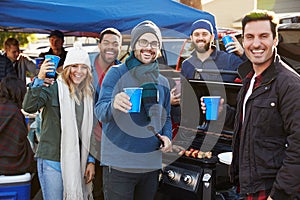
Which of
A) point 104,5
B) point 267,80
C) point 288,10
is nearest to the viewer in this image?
point 267,80

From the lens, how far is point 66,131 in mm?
3111

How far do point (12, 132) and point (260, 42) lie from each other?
2.25 m

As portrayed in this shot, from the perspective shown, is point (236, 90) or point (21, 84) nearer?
point (236, 90)

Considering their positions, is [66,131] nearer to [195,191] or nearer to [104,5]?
[195,191]

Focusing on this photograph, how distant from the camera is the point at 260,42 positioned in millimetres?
2137

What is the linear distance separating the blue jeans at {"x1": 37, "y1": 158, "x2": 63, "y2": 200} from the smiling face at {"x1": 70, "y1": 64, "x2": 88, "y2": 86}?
0.68 meters

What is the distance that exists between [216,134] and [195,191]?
2.30ft

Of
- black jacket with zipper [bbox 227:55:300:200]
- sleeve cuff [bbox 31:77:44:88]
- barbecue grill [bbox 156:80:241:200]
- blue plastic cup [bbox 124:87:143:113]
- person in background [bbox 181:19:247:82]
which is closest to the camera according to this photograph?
black jacket with zipper [bbox 227:55:300:200]

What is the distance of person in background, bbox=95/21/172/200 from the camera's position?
8.94ft

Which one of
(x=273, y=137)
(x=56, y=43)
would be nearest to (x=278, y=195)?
(x=273, y=137)

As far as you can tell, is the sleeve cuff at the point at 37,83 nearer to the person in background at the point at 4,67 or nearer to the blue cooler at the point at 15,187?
the blue cooler at the point at 15,187

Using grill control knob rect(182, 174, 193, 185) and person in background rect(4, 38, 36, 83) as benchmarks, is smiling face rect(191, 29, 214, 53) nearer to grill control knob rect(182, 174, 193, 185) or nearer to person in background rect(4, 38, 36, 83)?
grill control knob rect(182, 174, 193, 185)

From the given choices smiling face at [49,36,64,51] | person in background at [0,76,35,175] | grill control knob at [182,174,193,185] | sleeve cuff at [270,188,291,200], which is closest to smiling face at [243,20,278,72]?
sleeve cuff at [270,188,291,200]

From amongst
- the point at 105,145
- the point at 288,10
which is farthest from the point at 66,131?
the point at 288,10
